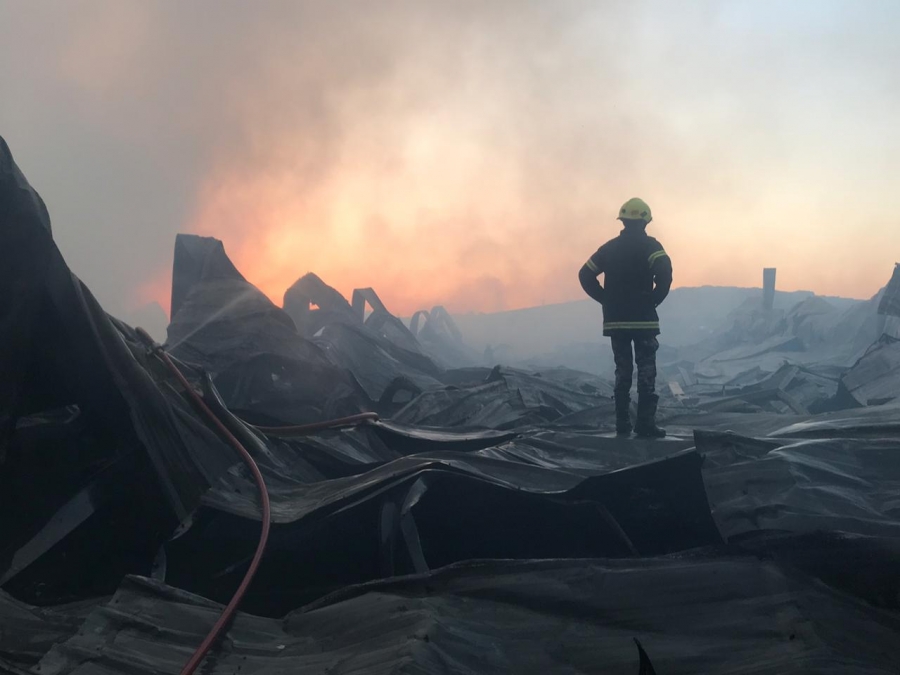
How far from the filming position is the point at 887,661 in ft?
5.75

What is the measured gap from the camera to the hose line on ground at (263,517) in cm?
196

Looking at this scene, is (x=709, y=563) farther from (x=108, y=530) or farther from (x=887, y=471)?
(x=108, y=530)

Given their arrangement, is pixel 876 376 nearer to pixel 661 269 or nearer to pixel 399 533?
pixel 661 269

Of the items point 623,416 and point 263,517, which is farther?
point 623,416

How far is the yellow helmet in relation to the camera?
4453 millimetres

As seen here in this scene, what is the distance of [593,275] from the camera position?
15.2 feet

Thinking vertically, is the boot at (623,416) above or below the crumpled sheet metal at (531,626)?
above

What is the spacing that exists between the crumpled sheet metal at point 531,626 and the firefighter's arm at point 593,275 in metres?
2.63

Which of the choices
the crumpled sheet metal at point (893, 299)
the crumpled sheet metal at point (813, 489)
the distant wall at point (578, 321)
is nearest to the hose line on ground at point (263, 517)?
the crumpled sheet metal at point (813, 489)

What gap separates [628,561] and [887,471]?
1.48 meters

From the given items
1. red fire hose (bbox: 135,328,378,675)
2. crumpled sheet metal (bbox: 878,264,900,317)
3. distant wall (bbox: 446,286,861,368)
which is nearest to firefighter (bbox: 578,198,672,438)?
red fire hose (bbox: 135,328,378,675)

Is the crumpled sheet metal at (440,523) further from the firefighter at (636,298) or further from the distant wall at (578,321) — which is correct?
the distant wall at (578,321)

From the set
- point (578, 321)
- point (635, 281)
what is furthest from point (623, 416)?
point (578, 321)

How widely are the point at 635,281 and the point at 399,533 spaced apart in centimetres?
252
